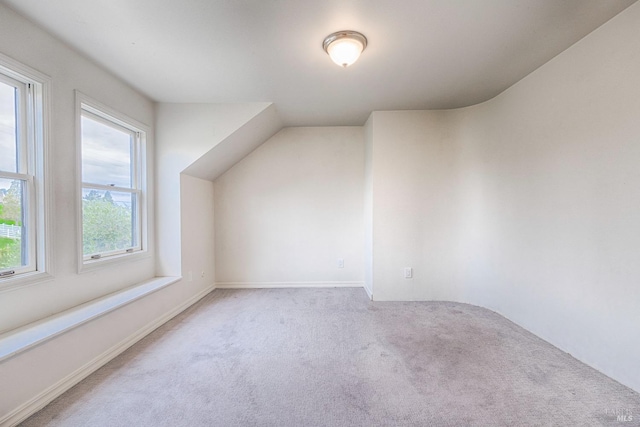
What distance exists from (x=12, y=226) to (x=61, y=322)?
72cm

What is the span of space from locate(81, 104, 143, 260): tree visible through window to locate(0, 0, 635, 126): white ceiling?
20.8 inches

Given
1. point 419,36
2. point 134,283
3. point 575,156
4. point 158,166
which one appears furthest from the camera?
point 158,166

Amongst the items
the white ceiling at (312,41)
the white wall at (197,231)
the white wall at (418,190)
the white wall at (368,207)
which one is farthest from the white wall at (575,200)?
the white wall at (197,231)

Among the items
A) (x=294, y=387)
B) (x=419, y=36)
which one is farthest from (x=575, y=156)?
(x=294, y=387)

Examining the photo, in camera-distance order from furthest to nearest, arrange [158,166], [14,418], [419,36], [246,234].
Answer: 1. [246,234]
2. [158,166]
3. [419,36]
4. [14,418]

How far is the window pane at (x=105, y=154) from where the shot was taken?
7.57 ft

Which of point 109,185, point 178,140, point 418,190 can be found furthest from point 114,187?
point 418,190

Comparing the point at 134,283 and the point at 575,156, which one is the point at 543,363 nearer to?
the point at 575,156

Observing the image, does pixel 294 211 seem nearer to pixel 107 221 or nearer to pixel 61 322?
pixel 107 221

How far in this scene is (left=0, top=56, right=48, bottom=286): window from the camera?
1.70 metres

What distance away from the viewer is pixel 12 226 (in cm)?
174

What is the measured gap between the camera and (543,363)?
6.53 ft

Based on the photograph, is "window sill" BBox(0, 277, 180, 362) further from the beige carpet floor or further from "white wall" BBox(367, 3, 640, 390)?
"white wall" BBox(367, 3, 640, 390)

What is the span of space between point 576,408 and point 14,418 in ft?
10.5
